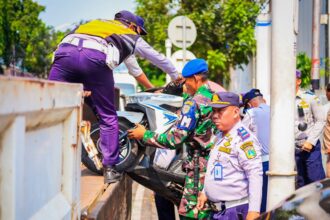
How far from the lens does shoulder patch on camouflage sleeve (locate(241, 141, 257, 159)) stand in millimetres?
4789

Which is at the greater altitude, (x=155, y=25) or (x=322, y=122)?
(x=155, y=25)

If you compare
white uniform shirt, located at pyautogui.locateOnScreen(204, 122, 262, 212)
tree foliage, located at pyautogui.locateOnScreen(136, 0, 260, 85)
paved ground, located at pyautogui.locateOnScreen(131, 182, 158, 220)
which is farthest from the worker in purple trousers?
tree foliage, located at pyautogui.locateOnScreen(136, 0, 260, 85)

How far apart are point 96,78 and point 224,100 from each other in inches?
42.3

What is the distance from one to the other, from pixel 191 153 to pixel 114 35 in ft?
3.68

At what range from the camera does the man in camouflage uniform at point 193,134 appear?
5.30 m

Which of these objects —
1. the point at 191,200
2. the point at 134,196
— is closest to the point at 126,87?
the point at 134,196

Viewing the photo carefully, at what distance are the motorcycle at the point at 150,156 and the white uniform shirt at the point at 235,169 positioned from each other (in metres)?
1.34

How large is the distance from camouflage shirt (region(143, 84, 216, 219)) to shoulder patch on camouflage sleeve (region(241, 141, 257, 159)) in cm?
58

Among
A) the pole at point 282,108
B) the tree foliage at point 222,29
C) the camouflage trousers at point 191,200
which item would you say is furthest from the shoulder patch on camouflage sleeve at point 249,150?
the tree foliage at point 222,29

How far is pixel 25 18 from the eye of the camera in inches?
2360

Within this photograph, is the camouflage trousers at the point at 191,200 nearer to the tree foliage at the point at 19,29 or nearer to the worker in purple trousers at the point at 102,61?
the worker in purple trousers at the point at 102,61

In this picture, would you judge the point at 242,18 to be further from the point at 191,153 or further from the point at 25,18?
the point at 25,18

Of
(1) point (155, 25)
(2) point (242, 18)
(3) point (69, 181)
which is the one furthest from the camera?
(1) point (155, 25)

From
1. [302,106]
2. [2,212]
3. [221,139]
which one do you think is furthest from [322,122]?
[2,212]
